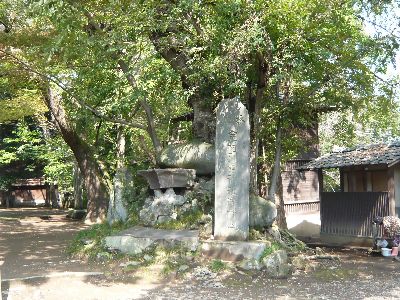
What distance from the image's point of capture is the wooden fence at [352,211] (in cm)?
1520

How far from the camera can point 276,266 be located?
31.7ft

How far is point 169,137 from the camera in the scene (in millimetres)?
21188

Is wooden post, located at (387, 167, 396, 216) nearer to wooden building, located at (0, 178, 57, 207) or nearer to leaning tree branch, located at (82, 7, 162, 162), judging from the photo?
leaning tree branch, located at (82, 7, 162, 162)

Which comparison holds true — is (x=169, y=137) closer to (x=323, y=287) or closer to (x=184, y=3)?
(x=184, y=3)

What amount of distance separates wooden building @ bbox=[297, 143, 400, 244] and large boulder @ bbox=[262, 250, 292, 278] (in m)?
6.17

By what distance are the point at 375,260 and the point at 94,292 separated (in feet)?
25.4

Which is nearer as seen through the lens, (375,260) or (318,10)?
(318,10)

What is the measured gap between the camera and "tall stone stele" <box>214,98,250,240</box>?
10.3m

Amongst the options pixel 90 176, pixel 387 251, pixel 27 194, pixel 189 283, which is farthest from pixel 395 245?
pixel 27 194

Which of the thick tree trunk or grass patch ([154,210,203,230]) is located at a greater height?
the thick tree trunk

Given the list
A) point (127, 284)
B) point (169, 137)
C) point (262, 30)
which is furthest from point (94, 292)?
point (169, 137)

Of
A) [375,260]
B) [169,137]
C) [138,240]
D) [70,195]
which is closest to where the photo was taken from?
[138,240]

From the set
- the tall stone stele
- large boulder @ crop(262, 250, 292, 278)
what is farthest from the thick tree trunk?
large boulder @ crop(262, 250, 292, 278)

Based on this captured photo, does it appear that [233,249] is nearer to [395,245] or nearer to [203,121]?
[203,121]
